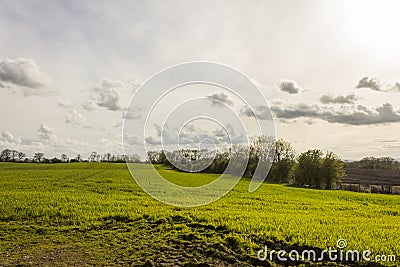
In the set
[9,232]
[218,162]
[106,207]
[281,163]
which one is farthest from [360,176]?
[9,232]

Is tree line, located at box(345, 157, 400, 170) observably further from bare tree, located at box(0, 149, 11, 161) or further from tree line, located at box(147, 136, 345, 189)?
bare tree, located at box(0, 149, 11, 161)

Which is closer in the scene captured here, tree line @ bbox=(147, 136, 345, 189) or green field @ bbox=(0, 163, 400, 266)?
green field @ bbox=(0, 163, 400, 266)

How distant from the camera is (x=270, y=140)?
7388 cm

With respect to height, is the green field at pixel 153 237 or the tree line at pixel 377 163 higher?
the tree line at pixel 377 163

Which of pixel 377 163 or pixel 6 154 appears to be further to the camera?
pixel 6 154

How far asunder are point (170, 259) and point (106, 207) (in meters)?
10.6

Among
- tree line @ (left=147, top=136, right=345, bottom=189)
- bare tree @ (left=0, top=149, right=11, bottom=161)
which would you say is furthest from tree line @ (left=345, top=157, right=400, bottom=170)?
bare tree @ (left=0, top=149, right=11, bottom=161)

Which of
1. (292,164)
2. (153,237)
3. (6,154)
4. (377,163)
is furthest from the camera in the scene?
(6,154)

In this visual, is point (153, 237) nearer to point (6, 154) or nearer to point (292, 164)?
point (292, 164)

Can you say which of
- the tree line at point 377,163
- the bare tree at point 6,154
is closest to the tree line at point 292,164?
the tree line at point 377,163

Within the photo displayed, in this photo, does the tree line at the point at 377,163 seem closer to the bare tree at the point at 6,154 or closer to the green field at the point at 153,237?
the green field at the point at 153,237

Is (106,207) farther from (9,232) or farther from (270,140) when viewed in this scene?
(270,140)

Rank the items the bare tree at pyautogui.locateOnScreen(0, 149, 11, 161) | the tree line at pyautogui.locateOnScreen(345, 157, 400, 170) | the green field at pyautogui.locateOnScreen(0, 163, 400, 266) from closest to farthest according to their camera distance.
Answer: the green field at pyautogui.locateOnScreen(0, 163, 400, 266) → the tree line at pyautogui.locateOnScreen(345, 157, 400, 170) → the bare tree at pyautogui.locateOnScreen(0, 149, 11, 161)

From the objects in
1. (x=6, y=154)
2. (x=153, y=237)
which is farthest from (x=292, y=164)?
(x=6, y=154)
